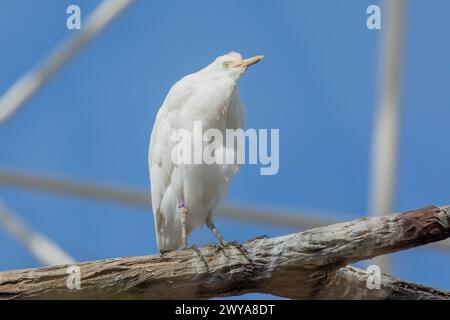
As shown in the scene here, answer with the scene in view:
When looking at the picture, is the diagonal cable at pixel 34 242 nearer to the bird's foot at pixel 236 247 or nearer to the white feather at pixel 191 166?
the white feather at pixel 191 166

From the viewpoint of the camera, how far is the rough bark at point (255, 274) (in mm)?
6031

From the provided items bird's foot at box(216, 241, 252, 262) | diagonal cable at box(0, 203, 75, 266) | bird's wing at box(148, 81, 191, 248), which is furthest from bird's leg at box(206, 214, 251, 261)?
diagonal cable at box(0, 203, 75, 266)

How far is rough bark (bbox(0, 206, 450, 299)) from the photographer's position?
6031mm

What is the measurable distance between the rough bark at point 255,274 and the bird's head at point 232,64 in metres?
2.14

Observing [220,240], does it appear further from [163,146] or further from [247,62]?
[247,62]

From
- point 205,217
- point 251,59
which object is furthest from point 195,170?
point 251,59

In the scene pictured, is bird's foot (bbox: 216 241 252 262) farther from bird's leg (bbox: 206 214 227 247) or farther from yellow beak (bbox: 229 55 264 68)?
yellow beak (bbox: 229 55 264 68)

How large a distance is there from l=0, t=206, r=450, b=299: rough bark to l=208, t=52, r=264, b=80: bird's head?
2139 mm

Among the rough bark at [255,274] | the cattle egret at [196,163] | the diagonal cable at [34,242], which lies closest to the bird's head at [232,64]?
the cattle egret at [196,163]

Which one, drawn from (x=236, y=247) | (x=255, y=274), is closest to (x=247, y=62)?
(x=236, y=247)

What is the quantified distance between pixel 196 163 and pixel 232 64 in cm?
97

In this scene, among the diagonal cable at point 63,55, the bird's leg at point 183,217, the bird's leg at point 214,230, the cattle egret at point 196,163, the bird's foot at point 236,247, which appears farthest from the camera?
the diagonal cable at point 63,55
